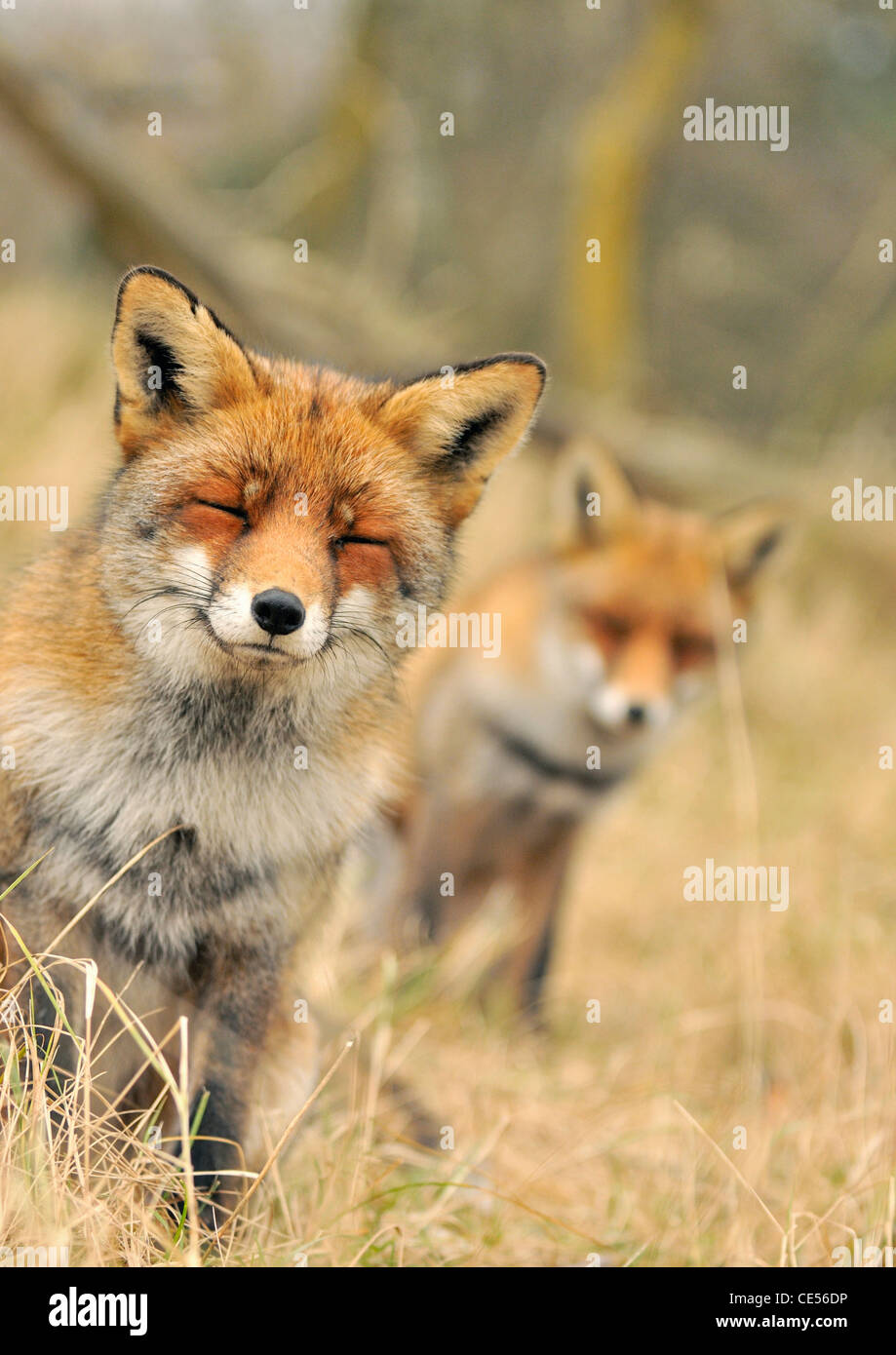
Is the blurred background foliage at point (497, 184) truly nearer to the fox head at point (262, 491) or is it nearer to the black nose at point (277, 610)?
the fox head at point (262, 491)

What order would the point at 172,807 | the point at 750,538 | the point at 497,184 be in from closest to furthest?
the point at 172,807 < the point at 750,538 < the point at 497,184

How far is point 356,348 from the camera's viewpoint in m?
8.06

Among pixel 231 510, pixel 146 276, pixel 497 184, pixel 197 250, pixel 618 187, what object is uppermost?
pixel 497 184

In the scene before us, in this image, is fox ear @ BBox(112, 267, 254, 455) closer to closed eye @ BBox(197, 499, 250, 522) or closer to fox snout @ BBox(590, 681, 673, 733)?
closed eye @ BBox(197, 499, 250, 522)

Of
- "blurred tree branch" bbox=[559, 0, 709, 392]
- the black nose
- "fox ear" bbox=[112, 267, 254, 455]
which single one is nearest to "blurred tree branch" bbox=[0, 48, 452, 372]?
"blurred tree branch" bbox=[559, 0, 709, 392]

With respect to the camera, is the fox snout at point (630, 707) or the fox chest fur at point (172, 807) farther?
the fox snout at point (630, 707)

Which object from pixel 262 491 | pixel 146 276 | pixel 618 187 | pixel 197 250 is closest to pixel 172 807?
pixel 262 491

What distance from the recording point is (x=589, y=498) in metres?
5.65

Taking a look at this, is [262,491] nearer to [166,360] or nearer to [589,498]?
[166,360]

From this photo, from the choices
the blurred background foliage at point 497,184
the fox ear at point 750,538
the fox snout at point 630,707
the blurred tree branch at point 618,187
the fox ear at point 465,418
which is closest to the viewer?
the fox ear at point 465,418

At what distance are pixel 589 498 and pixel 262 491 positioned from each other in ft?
11.7

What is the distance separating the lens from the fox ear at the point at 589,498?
5.58 meters

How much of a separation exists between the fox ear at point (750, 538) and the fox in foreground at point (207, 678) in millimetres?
3197

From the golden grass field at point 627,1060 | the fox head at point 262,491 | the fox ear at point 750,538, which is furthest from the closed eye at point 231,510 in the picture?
the fox ear at point 750,538
